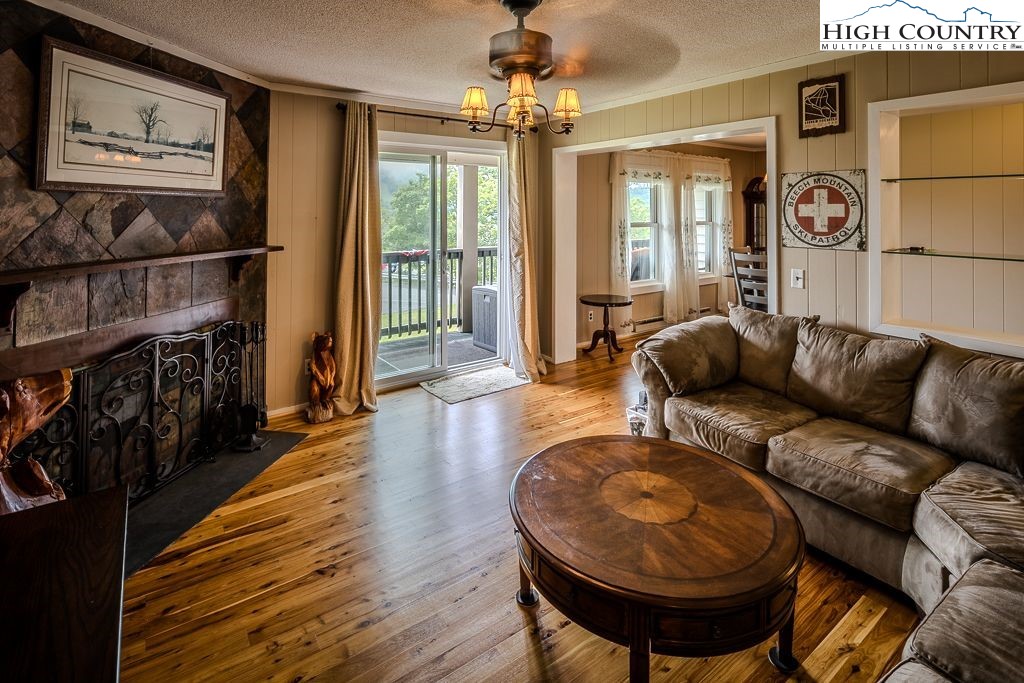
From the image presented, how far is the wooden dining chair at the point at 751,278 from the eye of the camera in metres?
4.53

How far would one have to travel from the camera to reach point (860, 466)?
217 centimetres

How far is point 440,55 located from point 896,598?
354 centimetres

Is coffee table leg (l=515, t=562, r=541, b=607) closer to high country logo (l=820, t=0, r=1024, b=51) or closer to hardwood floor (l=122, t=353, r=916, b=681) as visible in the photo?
hardwood floor (l=122, t=353, r=916, b=681)

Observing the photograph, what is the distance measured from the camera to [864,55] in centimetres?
298

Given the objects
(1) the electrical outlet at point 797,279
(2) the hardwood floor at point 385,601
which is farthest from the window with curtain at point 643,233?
(2) the hardwood floor at point 385,601

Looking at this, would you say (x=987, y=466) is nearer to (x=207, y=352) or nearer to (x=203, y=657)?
(x=203, y=657)

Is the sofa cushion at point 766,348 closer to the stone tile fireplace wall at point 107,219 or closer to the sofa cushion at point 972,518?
the sofa cushion at point 972,518

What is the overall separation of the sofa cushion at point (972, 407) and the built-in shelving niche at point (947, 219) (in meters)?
0.48

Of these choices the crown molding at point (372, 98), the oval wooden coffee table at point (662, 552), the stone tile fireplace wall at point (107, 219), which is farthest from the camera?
the crown molding at point (372, 98)

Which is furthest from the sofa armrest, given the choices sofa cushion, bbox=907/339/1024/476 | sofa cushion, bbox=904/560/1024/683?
sofa cushion, bbox=904/560/1024/683

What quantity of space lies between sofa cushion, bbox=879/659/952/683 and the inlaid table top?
0.28m

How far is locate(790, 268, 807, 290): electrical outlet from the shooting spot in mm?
3430

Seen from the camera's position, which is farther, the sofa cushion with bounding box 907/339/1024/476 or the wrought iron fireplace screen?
the wrought iron fireplace screen

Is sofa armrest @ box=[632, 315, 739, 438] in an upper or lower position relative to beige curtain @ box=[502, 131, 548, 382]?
lower
